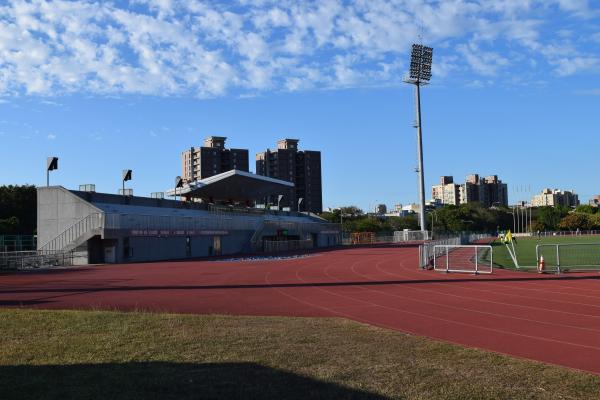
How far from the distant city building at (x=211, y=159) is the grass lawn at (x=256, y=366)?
424 ft

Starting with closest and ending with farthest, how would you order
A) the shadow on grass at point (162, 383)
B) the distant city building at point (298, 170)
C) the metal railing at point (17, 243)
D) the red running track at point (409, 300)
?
1. the shadow on grass at point (162, 383)
2. the red running track at point (409, 300)
3. the metal railing at point (17, 243)
4. the distant city building at point (298, 170)

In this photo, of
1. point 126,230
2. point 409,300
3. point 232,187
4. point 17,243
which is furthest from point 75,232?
point 409,300

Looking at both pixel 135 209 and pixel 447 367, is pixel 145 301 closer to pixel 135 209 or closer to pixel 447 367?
pixel 447 367

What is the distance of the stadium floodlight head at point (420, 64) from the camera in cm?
9081

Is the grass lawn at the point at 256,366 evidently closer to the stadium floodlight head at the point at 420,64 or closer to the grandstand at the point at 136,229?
the grandstand at the point at 136,229

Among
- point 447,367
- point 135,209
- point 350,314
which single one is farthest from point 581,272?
point 135,209

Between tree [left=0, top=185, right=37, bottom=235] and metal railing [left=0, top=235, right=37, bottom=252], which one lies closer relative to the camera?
metal railing [left=0, top=235, right=37, bottom=252]

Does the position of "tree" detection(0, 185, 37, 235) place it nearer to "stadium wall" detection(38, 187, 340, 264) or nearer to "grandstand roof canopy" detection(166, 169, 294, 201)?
"grandstand roof canopy" detection(166, 169, 294, 201)

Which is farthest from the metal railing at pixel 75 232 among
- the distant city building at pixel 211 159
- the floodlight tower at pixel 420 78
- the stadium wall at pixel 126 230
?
the distant city building at pixel 211 159

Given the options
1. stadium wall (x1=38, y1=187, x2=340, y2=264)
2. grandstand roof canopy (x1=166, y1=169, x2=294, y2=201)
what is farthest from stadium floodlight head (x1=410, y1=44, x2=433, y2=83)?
stadium wall (x1=38, y1=187, x2=340, y2=264)

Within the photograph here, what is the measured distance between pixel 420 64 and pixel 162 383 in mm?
89772

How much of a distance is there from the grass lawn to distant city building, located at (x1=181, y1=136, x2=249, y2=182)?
129151 millimetres

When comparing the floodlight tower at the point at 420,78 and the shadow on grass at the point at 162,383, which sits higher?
the floodlight tower at the point at 420,78

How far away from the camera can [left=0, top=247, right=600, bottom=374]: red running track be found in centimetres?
1055
